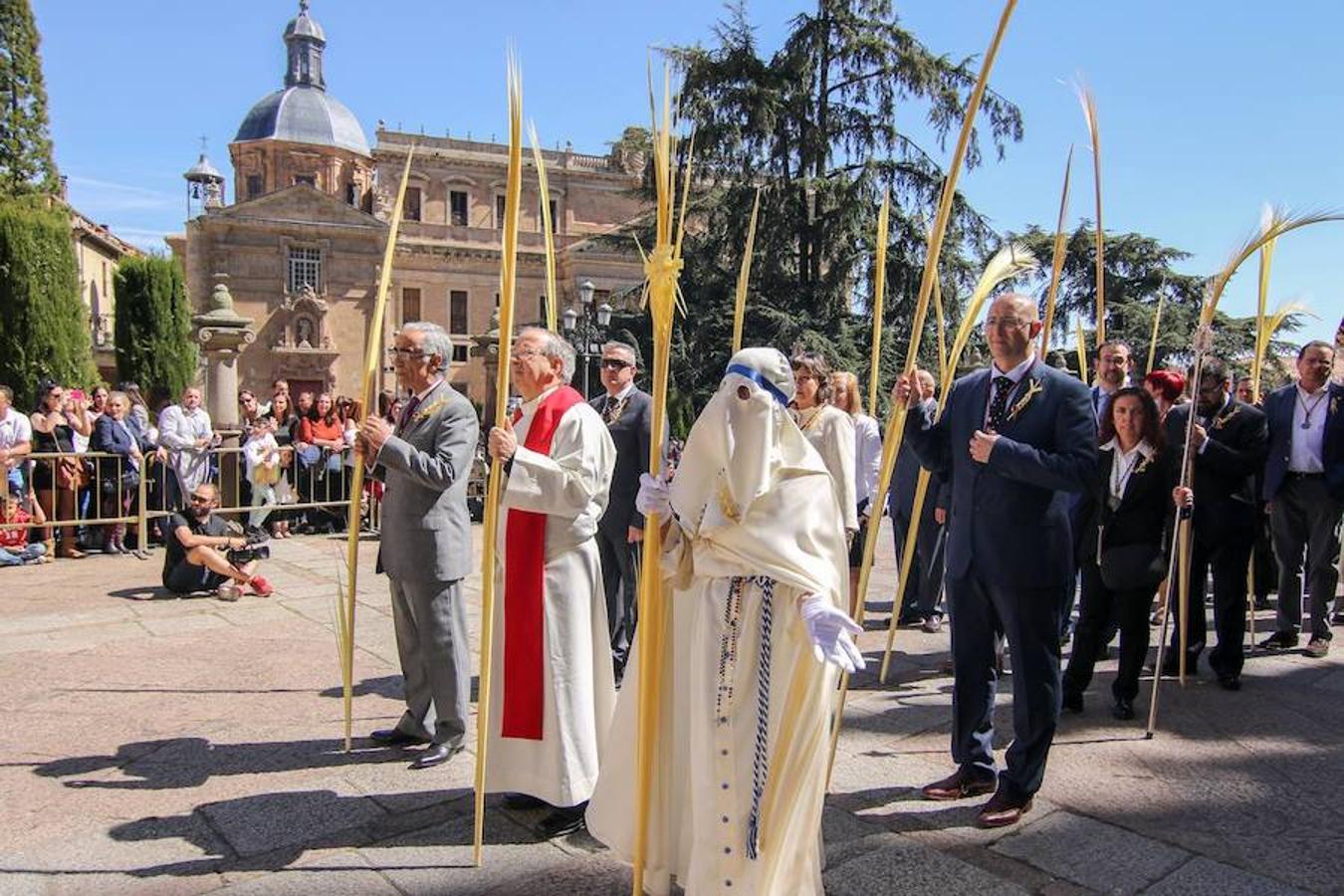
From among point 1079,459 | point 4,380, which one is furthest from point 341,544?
point 4,380

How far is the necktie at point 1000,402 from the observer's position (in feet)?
11.9

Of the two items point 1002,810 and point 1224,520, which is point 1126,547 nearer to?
point 1224,520

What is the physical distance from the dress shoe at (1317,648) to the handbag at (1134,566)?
7.03 ft

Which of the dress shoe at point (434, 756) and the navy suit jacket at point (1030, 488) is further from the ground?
the navy suit jacket at point (1030, 488)

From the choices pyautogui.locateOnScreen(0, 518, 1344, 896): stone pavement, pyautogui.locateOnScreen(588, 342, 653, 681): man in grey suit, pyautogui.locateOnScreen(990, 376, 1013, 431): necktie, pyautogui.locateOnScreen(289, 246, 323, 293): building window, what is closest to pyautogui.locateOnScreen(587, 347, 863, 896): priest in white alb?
pyautogui.locateOnScreen(0, 518, 1344, 896): stone pavement

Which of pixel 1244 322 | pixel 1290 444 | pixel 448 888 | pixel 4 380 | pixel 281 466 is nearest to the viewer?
pixel 448 888

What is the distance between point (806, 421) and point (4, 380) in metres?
19.2

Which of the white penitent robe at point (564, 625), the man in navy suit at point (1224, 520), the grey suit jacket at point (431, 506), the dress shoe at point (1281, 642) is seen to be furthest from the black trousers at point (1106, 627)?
the grey suit jacket at point (431, 506)

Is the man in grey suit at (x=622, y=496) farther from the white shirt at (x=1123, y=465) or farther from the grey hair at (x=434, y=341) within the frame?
the white shirt at (x=1123, y=465)

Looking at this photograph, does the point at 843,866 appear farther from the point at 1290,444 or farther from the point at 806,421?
the point at 1290,444

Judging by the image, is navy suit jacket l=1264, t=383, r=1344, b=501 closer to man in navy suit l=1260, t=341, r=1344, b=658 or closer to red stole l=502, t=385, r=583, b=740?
man in navy suit l=1260, t=341, r=1344, b=658

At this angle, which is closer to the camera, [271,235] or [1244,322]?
[1244,322]

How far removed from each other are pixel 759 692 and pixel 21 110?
2832cm

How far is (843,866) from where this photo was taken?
3193 millimetres
